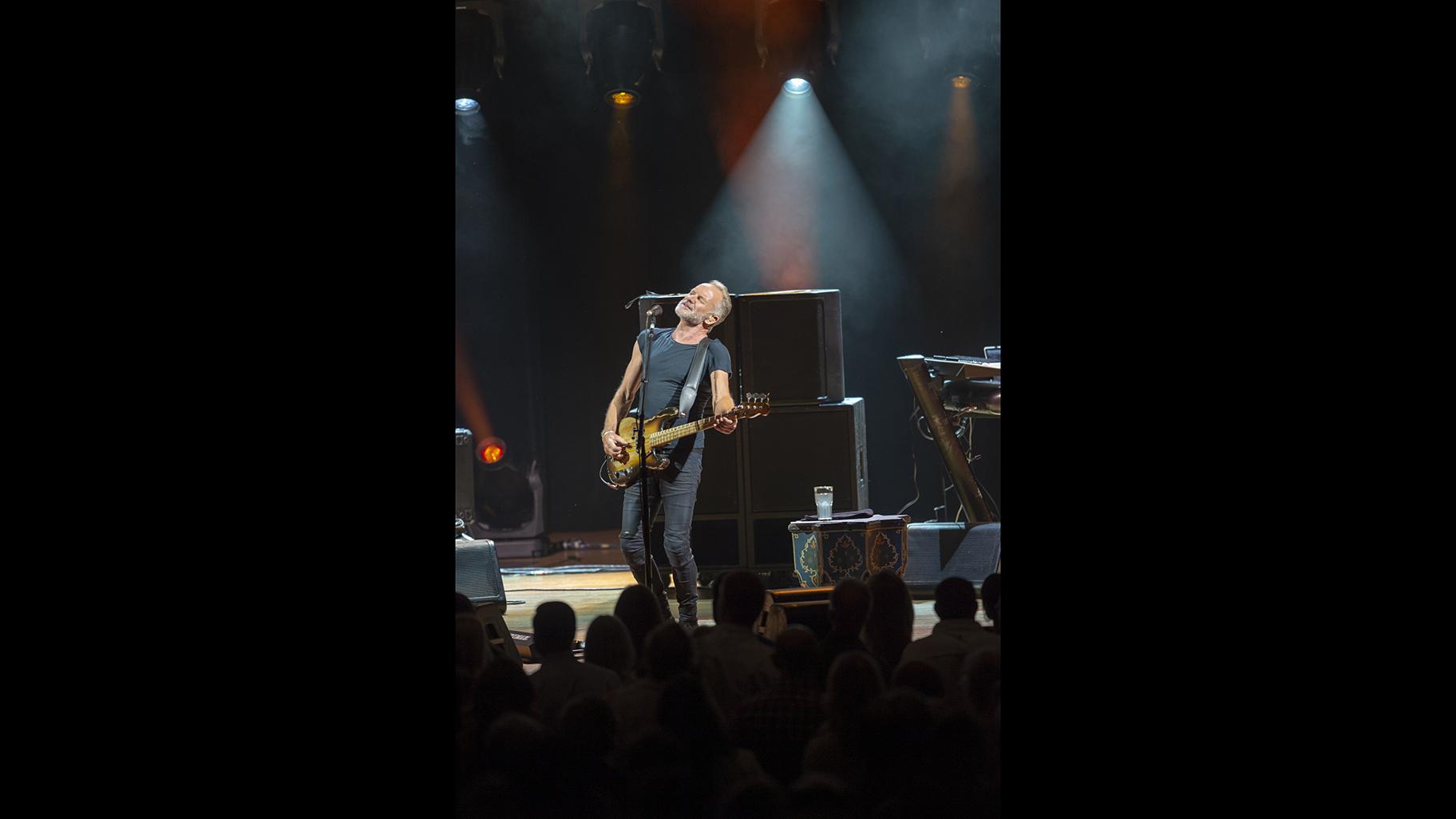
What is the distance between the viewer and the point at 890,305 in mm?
6969

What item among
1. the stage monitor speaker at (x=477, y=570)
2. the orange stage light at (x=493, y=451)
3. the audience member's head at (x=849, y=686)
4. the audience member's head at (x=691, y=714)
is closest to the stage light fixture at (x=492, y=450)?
the orange stage light at (x=493, y=451)

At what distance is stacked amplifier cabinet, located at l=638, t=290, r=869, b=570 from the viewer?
5.45 m

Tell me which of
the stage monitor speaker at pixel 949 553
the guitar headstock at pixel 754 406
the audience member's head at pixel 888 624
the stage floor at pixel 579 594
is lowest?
the stage floor at pixel 579 594

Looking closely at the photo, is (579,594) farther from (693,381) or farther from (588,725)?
(588,725)

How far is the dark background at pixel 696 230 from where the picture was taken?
6766mm

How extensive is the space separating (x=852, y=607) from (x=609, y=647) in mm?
618

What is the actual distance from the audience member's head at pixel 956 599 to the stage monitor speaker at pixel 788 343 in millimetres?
2788

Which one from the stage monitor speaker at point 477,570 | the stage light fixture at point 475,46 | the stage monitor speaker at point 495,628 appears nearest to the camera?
the stage monitor speaker at point 495,628

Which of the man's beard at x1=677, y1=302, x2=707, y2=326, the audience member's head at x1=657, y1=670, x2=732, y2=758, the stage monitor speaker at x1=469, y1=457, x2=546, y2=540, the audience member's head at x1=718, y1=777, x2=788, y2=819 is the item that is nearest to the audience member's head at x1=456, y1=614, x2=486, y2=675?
the audience member's head at x1=657, y1=670, x2=732, y2=758

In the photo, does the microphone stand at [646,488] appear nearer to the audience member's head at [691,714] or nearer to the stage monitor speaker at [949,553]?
the audience member's head at [691,714]

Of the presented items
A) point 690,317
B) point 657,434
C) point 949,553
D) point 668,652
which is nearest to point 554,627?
point 668,652

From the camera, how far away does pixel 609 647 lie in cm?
258

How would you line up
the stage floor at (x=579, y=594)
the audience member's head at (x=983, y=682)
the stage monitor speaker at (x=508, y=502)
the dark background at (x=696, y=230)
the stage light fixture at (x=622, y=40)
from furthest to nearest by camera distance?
1. the stage monitor speaker at (x=508, y=502)
2. the dark background at (x=696, y=230)
3. the stage light fixture at (x=622, y=40)
4. the stage floor at (x=579, y=594)
5. the audience member's head at (x=983, y=682)
